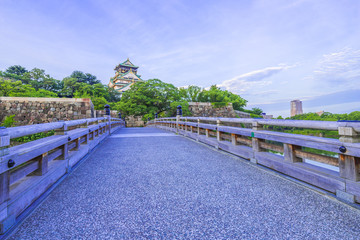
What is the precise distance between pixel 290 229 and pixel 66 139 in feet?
9.84

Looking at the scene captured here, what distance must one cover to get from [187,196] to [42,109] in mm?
16547

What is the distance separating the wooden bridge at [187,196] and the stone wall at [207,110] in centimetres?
1929

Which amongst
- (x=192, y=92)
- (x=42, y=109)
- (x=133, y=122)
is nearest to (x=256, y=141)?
(x=42, y=109)

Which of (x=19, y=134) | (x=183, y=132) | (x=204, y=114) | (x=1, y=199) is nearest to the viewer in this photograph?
(x=1, y=199)

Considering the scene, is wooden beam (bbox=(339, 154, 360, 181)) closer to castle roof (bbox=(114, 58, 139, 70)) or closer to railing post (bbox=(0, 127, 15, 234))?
railing post (bbox=(0, 127, 15, 234))

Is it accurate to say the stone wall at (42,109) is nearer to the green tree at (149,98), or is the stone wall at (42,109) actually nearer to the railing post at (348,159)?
the green tree at (149,98)

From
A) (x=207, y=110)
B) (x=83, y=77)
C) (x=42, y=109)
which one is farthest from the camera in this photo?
(x=83, y=77)

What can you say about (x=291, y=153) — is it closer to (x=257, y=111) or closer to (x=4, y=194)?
(x=4, y=194)

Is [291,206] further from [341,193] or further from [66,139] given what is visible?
[66,139]

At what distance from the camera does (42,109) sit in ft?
46.7

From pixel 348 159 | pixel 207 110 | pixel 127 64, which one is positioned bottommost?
pixel 348 159

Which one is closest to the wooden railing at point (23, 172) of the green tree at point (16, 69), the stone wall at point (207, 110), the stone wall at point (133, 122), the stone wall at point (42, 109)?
the stone wall at point (42, 109)

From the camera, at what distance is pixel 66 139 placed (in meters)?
2.77

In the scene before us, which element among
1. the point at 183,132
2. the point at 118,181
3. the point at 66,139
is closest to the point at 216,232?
the point at 118,181
